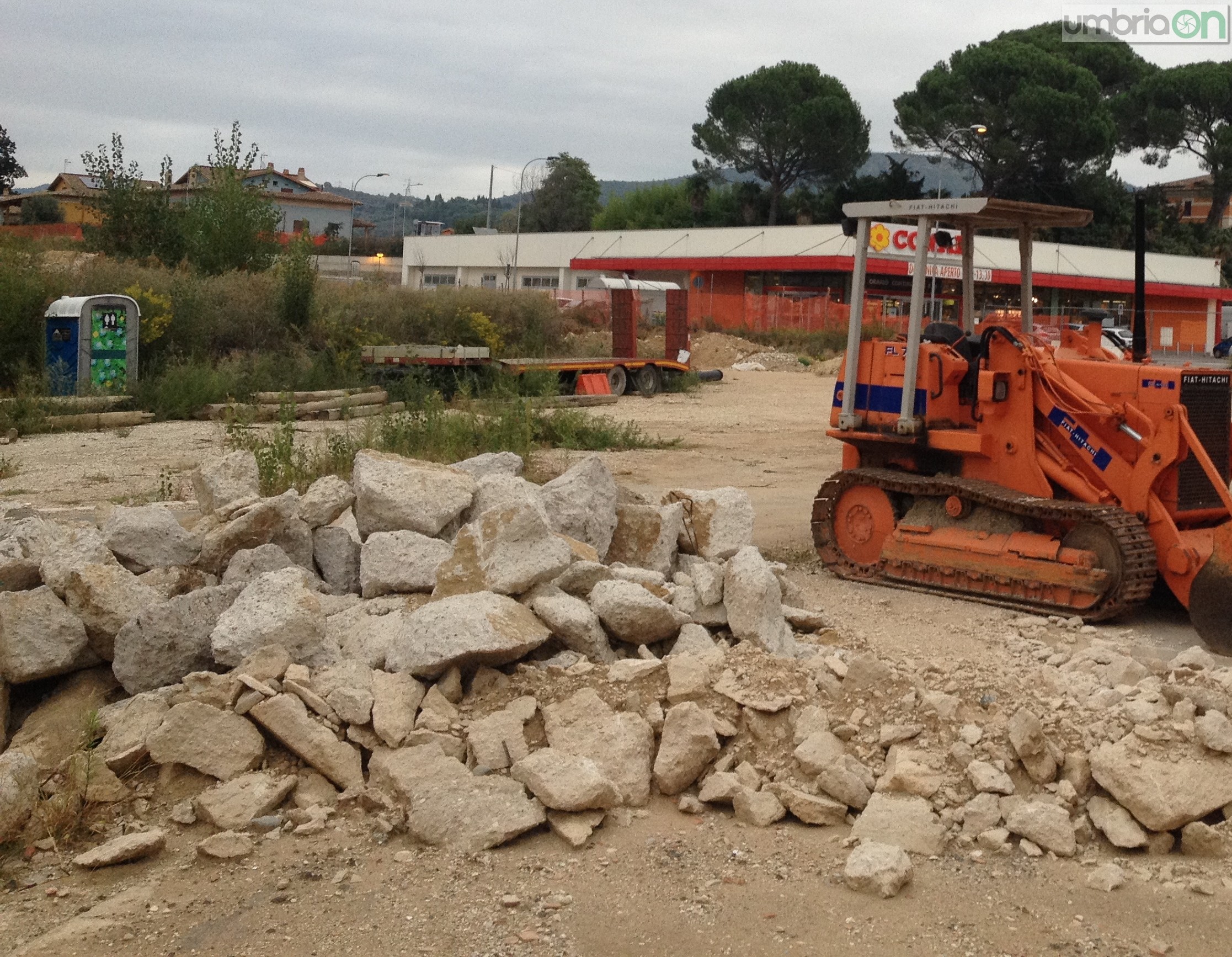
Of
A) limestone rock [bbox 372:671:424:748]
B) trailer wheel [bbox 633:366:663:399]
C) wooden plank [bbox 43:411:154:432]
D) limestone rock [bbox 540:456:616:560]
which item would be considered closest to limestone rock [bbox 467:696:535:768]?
limestone rock [bbox 372:671:424:748]

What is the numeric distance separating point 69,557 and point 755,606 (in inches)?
138

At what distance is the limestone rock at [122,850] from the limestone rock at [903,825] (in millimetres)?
2664

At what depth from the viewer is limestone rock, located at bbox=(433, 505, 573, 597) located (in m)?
6.48

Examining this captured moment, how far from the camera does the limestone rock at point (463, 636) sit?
19.4 ft

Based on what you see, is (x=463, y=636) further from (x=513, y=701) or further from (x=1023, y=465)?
(x=1023, y=465)

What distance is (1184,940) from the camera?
4367 mm

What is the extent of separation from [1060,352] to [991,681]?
418 cm

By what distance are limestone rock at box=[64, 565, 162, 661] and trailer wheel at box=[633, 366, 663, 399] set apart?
20.7 meters

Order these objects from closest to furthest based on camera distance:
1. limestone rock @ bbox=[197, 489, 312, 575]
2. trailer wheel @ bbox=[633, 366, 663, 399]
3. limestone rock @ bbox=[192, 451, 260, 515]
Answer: limestone rock @ bbox=[197, 489, 312, 575] → limestone rock @ bbox=[192, 451, 260, 515] → trailer wheel @ bbox=[633, 366, 663, 399]

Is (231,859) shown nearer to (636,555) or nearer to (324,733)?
(324,733)

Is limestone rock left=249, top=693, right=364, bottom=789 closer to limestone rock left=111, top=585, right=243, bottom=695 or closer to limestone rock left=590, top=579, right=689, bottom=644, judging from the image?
limestone rock left=111, top=585, right=243, bottom=695

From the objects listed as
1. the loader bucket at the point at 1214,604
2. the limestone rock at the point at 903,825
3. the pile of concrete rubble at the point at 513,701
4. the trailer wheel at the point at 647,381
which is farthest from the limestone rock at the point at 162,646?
the trailer wheel at the point at 647,381

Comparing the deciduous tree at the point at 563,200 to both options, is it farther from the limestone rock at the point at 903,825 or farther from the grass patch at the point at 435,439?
the limestone rock at the point at 903,825

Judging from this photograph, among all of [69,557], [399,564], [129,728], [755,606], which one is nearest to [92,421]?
[69,557]
